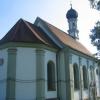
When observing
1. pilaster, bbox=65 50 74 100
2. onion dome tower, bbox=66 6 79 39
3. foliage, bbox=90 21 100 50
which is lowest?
pilaster, bbox=65 50 74 100

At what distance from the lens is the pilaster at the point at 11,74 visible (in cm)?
Answer: 1648

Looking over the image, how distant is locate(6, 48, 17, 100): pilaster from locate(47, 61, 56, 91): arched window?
11.4 feet

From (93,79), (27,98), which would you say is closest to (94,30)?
(27,98)

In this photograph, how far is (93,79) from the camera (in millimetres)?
27516

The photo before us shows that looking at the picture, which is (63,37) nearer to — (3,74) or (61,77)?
(61,77)

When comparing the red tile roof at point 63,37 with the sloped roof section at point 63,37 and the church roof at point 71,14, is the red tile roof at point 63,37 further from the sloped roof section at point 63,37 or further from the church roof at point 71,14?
the church roof at point 71,14

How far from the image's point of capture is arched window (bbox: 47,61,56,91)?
63.3ft

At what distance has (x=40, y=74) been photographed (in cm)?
1745

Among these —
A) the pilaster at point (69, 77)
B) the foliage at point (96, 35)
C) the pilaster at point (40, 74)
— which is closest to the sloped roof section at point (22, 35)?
the pilaster at point (40, 74)

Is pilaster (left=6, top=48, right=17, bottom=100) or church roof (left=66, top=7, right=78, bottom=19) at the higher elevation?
church roof (left=66, top=7, right=78, bottom=19)

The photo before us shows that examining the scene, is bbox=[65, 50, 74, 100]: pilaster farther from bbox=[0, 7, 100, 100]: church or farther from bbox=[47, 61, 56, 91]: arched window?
bbox=[47, 61, 56, 91]: arched window

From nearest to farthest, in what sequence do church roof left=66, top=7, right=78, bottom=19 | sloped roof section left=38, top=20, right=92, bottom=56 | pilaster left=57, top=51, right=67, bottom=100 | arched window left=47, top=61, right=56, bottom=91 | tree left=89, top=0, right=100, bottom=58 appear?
tree left=89, top=0, right=100, bottom=58, arched window left=47, top=61, right=56, bottom=91, pilaster left=57, top=51, right=67, bottom=100, sloped roof section left=38, top=20, right=92, bottom=56, church roof left=66, top=7, right=78, bottom=19

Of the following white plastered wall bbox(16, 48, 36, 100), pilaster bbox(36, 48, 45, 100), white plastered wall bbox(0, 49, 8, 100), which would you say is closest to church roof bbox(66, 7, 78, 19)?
pilaster bbox(36, 48, 45, 100)

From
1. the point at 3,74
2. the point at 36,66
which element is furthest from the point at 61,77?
the point at 3,74
